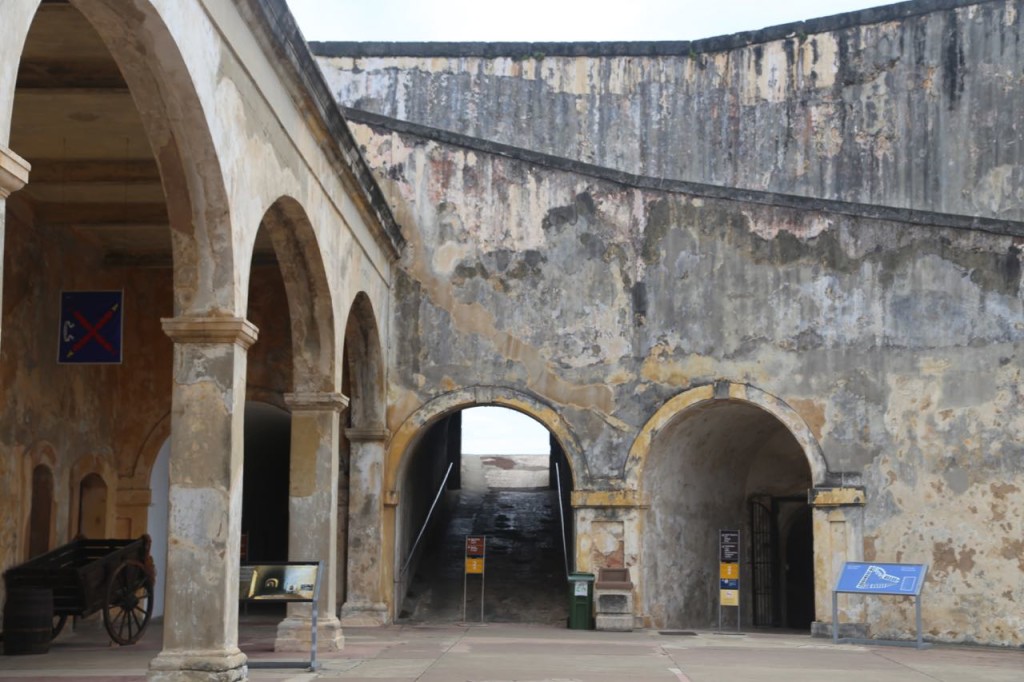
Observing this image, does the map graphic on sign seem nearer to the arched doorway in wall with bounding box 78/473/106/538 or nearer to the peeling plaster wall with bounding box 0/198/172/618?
the peeling plaster wall with bounding box 0/198/172/618

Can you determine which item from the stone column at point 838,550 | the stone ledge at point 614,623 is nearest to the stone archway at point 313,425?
the stone ledge at point 614,623

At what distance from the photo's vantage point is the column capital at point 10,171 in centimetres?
640

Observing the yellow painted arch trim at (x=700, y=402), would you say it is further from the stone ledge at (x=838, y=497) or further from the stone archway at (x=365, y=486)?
the stone archway at (x=365, y=486)

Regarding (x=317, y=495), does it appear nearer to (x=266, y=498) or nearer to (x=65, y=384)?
(x=65, y=384)

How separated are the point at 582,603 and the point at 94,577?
6925 mm

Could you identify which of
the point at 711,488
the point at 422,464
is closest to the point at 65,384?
the point at 422,464

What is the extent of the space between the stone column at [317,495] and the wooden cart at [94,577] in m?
2.05

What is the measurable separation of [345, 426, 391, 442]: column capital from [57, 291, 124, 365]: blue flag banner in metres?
5.04

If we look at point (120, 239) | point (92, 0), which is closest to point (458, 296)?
point (120, 239)

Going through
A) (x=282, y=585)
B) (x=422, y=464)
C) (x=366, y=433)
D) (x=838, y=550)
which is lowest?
(x=282, y=585)

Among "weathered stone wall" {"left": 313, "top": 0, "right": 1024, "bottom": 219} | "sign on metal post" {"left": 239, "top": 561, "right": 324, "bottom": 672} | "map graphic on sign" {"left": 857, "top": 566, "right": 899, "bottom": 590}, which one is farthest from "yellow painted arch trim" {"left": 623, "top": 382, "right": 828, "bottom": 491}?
"sign on metal post" {"left": 239, "top": 561, "right": 324, "bottom": 672}

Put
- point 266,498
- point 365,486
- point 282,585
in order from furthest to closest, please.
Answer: point 266,498 → point 365,486 → point 282,585

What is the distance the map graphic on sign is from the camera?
16.5 meters

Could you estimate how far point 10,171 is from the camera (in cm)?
652
